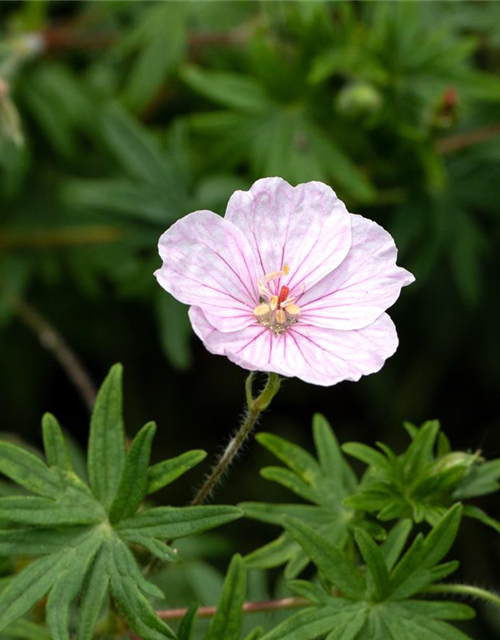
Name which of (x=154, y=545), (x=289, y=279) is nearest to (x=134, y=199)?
(x=289, y=279)

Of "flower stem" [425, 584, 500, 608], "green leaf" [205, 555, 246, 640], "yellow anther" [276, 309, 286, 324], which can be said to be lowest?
"green leaf" [205, 555, 246, 640]

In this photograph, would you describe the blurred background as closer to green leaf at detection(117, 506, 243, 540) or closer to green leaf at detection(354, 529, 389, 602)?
green leaf at detection(117, 506, 243, 540)

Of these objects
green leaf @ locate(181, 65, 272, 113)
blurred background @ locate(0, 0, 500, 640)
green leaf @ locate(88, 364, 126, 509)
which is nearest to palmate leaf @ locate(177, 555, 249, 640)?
green leaf @ locate(88, 364, 126, 509)

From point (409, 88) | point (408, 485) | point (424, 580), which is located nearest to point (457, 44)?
point (409, 88)

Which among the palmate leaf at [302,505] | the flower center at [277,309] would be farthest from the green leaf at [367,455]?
the flower center at [277,309]

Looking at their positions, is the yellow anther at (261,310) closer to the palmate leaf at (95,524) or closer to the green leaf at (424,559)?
the palmate leaf at (95,524)

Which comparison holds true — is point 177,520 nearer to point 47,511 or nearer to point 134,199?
point 47,511

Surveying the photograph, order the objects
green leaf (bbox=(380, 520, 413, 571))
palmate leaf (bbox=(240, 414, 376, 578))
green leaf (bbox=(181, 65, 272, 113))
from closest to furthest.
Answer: green leaf (bbox=(380, 520, 413, 571)) < palmate leaf (bbox=(240, 414, 376, 578)) < green leaf (bbox=(181, 65, 272, 113))
